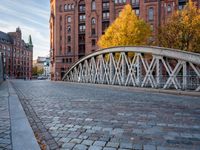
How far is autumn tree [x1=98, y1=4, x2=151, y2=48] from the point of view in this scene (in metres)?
28.5

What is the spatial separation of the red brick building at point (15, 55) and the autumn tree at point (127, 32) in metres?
69.1

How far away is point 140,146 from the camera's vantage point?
145 inches

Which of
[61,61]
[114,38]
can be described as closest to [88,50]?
[61,61]

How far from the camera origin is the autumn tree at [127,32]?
2848 cm

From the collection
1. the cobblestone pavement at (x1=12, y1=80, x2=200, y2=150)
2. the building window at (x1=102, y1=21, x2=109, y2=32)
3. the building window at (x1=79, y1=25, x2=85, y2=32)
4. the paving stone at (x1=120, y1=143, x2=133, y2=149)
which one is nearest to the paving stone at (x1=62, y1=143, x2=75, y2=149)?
the cobblestone pavement at (x1=12, y1=80, x2=200, y2=150)

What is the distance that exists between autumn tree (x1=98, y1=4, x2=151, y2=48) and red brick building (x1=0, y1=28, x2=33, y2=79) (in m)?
69.1

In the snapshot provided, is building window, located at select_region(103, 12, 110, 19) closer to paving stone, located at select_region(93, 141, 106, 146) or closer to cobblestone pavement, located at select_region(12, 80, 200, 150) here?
cobblestone pavement, located at select_region(12, 80, 200, 150)

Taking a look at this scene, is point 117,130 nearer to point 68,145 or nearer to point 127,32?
point 68,145

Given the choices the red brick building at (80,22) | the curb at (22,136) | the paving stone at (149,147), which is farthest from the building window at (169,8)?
the paving stone at (149,147)

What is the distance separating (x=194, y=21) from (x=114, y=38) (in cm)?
1023

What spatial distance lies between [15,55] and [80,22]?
5178 cm

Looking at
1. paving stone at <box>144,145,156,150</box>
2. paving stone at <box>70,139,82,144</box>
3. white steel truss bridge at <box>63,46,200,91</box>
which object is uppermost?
white steel truss bridge at <box>63,46,200,91</box>

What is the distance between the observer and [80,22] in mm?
57781

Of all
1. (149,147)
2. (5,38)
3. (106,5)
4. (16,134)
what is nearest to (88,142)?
(149,147)
